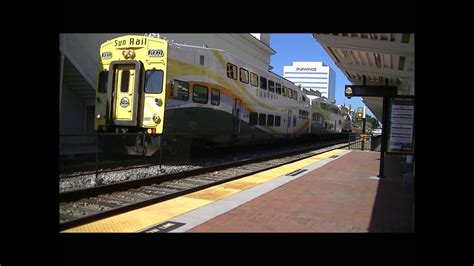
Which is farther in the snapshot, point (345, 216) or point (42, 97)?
point (345, 216)

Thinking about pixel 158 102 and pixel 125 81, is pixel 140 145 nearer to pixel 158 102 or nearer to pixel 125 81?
pixel 158 102

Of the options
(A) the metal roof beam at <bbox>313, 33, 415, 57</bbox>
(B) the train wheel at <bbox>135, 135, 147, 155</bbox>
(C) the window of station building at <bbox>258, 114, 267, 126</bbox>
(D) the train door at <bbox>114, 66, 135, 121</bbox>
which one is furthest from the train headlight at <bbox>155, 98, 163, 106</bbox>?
(C) the window of station building at <bbox>258, 114, 267, 126</bbox>

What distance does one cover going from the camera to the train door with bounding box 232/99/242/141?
18406 millimetres

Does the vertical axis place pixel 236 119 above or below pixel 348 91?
below

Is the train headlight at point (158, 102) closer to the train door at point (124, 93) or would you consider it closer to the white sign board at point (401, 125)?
the train door at point (124, 93)

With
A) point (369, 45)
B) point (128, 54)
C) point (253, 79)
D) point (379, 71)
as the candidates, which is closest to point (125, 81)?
point (128, 54)

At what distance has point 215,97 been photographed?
16516 millimetres

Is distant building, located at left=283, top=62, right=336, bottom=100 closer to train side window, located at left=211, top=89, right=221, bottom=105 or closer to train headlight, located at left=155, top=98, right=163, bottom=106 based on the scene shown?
train side window, located at left=211, top=89, right=221, bottom=105

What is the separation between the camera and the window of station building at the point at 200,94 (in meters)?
15.2

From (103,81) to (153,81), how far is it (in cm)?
209

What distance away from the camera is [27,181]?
495 centimetres

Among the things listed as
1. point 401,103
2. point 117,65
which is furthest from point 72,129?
point 401,103
